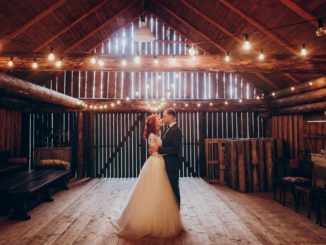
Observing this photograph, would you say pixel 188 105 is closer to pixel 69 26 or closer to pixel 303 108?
pixel 303 108

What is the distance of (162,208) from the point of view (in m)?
4.32

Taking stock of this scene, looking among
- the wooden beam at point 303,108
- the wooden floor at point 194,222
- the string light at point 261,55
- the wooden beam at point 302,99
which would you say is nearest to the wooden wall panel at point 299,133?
the wooden beam at point 303,108

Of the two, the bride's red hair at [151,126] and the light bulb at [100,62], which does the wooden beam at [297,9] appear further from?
the light bulb at [100,62]

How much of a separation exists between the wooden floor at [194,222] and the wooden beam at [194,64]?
312cm

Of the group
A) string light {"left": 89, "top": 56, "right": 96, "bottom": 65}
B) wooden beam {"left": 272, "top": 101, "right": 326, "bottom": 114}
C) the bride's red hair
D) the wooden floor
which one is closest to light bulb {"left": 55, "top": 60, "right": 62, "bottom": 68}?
string light {"left": 89, "top": 56, "right": 96, "bottom": 65}

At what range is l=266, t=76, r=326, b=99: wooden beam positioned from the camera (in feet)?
22.1

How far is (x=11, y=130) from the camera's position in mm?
9570

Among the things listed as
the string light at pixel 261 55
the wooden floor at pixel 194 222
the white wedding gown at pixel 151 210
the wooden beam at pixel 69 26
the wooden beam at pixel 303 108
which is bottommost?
the wooden floor at pixel 194 222

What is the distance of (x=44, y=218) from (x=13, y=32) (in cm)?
446

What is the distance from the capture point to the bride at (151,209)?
4258 mm

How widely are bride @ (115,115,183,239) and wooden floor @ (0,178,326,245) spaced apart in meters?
0.16

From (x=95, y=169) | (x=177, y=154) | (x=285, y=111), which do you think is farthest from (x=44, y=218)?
(x=285, y=111)

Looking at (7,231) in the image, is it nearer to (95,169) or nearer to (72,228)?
(72,228)

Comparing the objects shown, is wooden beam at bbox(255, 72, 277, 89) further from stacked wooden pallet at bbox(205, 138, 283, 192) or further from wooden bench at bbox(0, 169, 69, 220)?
wooden bench at bbox(0, 169, 69, 220)
